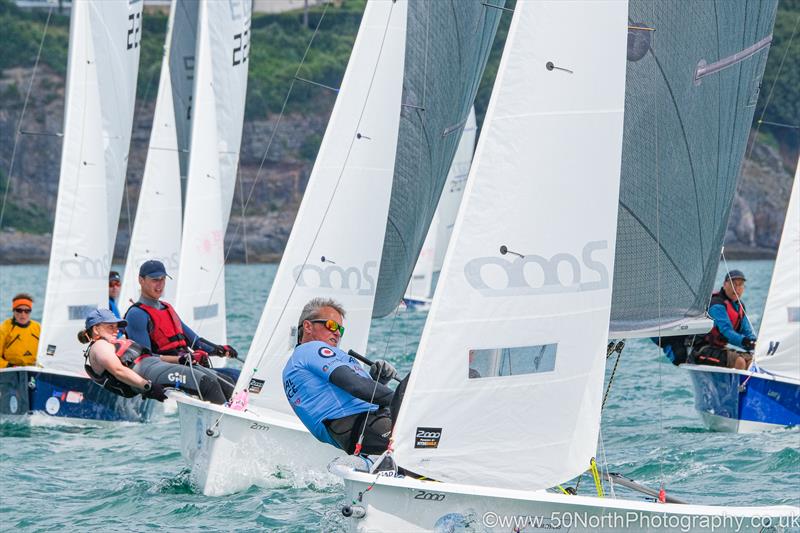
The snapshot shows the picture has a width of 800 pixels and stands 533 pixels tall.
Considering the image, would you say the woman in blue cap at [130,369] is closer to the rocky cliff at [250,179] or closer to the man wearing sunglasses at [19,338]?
the man wearing sunglasses at [19,338]

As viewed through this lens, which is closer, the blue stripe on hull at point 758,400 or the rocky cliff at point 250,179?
the blue stripe on hull at point 758,400

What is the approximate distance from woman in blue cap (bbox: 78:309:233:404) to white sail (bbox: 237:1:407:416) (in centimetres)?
41

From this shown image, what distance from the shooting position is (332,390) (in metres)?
6.75

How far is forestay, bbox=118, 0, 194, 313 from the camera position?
50.9 ft

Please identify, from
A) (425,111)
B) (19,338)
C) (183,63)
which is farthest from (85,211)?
(425,111)

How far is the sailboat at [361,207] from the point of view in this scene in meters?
8.52

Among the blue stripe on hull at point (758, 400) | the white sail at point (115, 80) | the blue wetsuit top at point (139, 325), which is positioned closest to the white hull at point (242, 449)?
the blue wetsuit top at point (139, 325)

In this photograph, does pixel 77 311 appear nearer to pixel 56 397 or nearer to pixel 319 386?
pixel 56 397

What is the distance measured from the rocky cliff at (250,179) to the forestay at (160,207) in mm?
43686

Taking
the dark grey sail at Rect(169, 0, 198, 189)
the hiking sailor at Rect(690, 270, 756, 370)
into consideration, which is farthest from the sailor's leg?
the dark grey sail at Rect(169, 0, 198, 189)

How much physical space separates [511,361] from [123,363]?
10.2 feet

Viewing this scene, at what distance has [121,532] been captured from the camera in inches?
299

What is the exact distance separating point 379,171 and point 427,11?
125 cm

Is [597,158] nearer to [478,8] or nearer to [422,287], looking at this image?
[478,8]
